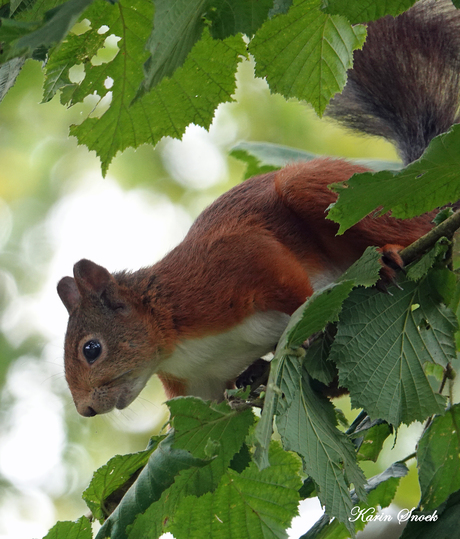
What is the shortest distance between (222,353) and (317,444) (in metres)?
0.90

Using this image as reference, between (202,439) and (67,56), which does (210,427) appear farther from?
(67,56)

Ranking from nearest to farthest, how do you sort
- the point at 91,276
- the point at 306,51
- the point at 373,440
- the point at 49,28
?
the point at 49,28 < the point at 306,51 < the point at 373,440 < the point at 91,276

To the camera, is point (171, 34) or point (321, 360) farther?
point (321, 360)

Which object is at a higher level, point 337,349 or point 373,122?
point 373,122

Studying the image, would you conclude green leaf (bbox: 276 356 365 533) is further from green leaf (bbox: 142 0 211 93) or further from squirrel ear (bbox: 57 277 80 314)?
squirrel ear (bbox: 57 277 80 314)

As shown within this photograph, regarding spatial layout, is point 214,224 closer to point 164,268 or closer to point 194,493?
point 164,268

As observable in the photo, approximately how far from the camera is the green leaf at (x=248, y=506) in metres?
1.17

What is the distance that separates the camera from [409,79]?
2049 mm

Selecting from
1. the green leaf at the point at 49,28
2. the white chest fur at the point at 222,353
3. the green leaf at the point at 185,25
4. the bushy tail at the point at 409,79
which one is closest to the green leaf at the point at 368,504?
the white chest fur at the point at 222,353

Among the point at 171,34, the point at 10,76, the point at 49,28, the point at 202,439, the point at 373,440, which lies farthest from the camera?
the point at 373,440

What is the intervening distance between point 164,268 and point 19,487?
3.85m

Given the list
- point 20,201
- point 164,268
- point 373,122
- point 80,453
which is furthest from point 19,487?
point 373,122

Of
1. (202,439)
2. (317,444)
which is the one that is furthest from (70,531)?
(317,444)

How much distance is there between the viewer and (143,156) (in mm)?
5109
